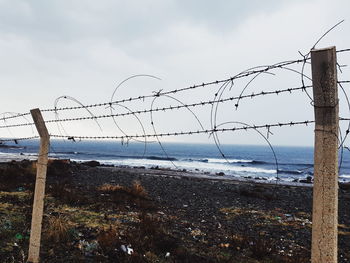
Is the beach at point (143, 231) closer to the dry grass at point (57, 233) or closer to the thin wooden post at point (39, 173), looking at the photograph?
the dry grass at point (57, 233)

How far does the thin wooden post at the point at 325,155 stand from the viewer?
93.0 inches

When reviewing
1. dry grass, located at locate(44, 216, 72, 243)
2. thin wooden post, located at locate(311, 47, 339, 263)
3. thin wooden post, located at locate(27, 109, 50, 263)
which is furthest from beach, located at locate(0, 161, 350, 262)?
thin wooden post, located at locate(311, 47, 339, 263)

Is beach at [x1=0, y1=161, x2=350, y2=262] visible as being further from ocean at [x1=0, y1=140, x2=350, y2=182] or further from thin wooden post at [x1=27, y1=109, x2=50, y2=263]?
ocean at [x1=0, y1=140, x2=350, y2=182]

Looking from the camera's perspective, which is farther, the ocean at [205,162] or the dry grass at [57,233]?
the ocean at [205,162]

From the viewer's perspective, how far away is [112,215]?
8609 millimetres

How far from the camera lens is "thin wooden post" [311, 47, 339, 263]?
2.36 metres

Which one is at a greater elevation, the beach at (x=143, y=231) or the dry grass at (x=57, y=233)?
the dry grass at (x=57, y=233)

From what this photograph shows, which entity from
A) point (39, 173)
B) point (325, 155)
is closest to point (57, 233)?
point (39, 173)

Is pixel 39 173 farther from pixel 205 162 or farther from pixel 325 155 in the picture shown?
pixel 205 162

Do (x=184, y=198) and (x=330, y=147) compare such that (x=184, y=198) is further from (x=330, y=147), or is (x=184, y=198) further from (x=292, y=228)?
(x=330, y=147)

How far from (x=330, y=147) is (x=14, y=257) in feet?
17.8

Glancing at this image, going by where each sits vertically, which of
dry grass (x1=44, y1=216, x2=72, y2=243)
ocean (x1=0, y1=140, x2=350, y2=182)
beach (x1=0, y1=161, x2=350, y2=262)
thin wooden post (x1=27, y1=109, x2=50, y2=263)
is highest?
thin wooden post (x1=27, y1=109, x2=50, y2=263)

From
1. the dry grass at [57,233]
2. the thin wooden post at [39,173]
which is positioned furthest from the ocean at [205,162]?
the thin wooden post at [39,173]

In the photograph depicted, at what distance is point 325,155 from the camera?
2.44 metres
